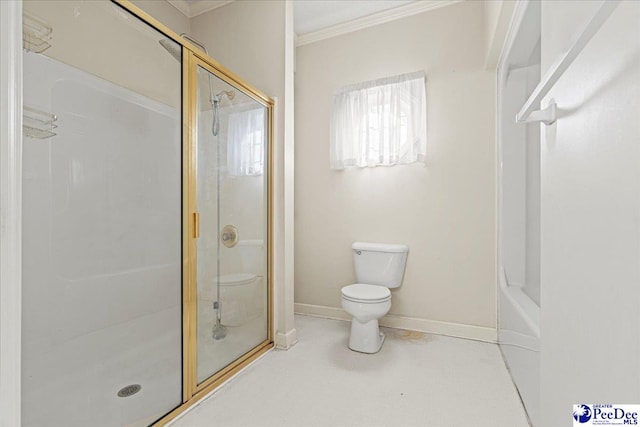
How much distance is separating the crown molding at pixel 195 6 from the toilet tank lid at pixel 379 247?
2212mm

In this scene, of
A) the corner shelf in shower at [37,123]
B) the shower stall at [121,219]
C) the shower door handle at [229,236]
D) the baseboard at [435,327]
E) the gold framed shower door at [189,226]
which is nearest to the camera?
the corner shelf in shower at [37,123]

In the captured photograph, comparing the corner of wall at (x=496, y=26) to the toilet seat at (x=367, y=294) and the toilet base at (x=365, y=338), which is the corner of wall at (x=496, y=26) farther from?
the toilet base at (x=365, y=338)

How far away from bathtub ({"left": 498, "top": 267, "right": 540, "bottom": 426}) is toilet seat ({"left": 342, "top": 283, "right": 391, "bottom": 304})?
735 mm

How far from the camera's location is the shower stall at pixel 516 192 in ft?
5.88

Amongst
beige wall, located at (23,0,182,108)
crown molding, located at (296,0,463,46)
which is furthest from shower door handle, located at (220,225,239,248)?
crown molding, located at (296,0,463,46)

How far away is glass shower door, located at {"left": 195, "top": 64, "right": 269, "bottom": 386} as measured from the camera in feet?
5.57

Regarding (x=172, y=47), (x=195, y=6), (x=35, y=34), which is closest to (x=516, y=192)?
(x=172, y=47)

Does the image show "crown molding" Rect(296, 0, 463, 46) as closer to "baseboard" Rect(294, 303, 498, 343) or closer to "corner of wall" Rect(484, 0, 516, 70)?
"corner of wall" Rect(484, 0, 516, 70)

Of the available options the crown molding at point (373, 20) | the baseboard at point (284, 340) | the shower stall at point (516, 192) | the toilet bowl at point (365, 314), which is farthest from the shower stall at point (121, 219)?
the shower stall at point (516, 192)

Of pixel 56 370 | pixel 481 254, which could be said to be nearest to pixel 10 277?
pixel 56 370

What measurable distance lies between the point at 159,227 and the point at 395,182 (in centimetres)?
180

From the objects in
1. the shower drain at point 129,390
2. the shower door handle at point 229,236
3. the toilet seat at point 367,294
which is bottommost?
the shower drain at point 129,390

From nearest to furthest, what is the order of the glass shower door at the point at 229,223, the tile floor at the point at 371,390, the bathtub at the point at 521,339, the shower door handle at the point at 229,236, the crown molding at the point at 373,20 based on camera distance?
1. the bathtub at the point at 521,339
2. the tile floor at the point at 371,390
3. the glass shower door at the point at 229,223
4. the shower door handle at the point at 229,236
5. the crown molding at the point at 373,20

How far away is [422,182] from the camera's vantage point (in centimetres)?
251
